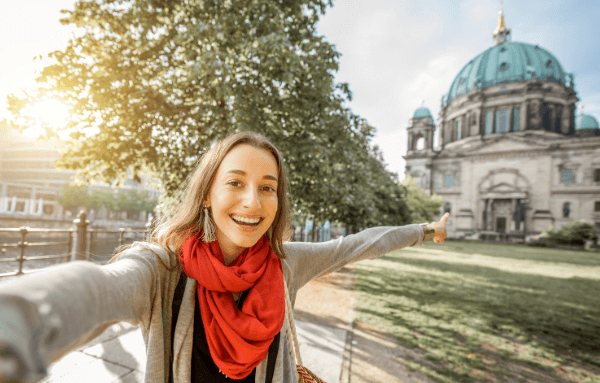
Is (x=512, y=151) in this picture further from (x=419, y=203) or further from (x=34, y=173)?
(x=34, y=173)

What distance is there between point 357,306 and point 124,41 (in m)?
8.09

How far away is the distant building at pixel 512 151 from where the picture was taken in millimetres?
49062

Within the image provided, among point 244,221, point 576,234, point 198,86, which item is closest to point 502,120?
point 576,234

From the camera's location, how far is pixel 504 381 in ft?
13.2

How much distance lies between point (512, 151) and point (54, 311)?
63.7m

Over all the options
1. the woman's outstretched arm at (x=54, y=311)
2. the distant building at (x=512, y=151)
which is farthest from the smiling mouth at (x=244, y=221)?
the distant building at (x=512, y=151)

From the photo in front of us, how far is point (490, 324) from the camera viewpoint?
6.50 metres

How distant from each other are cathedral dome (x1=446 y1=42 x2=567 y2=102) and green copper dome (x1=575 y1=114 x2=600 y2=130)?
776 centimetres

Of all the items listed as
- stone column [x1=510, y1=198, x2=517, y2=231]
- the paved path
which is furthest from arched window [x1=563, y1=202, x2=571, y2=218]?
the paved path

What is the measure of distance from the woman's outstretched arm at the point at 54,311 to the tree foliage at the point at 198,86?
5.23 metres

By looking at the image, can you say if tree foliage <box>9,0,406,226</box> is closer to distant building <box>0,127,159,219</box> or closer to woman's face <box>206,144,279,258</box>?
woman's face <box>206,144,279,258</box>

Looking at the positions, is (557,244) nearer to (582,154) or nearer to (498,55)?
(582,154)

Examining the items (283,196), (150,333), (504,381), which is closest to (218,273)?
(150,333)

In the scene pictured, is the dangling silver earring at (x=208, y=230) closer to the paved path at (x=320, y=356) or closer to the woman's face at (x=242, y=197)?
the woman's face at (x=242, y=197)
